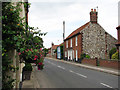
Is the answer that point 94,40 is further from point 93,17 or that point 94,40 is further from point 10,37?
point 10,37

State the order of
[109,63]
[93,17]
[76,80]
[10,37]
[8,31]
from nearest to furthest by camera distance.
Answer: [8,31], [10,37], [76,80], [109,63], [93,17]

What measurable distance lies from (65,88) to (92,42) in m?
28.9

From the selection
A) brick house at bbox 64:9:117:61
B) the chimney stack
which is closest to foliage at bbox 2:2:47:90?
brick house at bbox 64:9:117:61

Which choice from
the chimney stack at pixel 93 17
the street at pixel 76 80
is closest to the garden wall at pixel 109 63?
the street at pixel 76 80

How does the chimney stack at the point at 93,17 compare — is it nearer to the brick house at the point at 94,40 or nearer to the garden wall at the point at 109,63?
the brick house at the point at 94,40

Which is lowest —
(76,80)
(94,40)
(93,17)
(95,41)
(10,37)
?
(76,80)

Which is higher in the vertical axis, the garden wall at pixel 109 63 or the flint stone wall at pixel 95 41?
the flint stone wall at pixel 95 41

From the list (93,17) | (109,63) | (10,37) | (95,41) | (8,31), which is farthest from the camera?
(95,41)

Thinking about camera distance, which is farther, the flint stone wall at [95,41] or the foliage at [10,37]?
the flint stone wall at [95,41]

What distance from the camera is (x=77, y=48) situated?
38500mm

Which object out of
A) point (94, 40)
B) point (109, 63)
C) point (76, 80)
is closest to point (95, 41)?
point (94, 40)

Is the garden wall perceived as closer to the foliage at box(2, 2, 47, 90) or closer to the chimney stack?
the chimney stack

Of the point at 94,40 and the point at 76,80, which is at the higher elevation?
the point at 94,40

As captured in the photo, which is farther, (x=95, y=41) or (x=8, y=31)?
(x=95, y=41)
